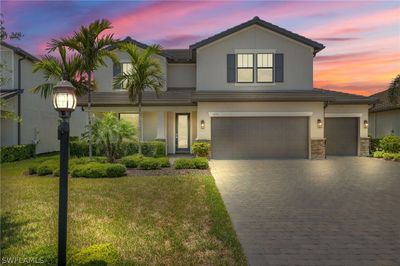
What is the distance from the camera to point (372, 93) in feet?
113

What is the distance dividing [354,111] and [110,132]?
50.7 ft

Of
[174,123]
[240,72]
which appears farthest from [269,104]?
[174,123]

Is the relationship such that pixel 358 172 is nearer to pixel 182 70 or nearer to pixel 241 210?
pixel 241 210

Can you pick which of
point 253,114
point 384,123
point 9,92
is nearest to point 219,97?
point 253,114

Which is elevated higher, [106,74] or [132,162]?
[106,74]

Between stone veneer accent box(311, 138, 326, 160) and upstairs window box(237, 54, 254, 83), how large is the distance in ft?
17.8

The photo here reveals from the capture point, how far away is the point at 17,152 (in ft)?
59.9

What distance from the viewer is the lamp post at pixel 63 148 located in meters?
4.11

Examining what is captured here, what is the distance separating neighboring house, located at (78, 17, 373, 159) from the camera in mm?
18516

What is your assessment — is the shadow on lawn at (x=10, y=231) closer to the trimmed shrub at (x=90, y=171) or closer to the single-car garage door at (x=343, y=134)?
the trimmed shrub at (x=90, y=171)

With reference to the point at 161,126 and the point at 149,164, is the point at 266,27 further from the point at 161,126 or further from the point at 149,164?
the point at 149,164

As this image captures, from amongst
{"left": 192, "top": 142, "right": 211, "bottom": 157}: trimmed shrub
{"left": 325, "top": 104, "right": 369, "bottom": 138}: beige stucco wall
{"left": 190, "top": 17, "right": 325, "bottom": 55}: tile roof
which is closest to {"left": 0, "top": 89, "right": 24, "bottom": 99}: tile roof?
{"left": 190, "top": 17, "right": 325, "bottom": 55}: tile roof

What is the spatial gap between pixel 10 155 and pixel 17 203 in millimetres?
10999

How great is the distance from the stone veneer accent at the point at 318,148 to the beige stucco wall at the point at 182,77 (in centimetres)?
917
